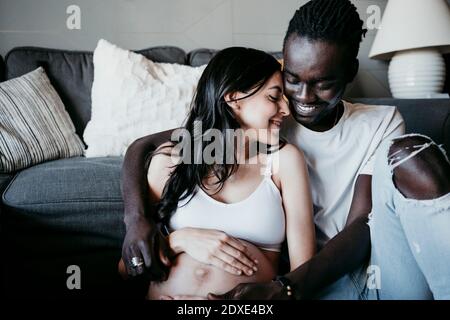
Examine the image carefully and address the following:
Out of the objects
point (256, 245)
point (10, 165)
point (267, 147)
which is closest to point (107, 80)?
point (10, 165)

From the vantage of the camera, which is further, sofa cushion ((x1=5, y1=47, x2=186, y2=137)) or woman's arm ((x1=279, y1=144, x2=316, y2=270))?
sofa cushion ((x1=5, y1=47, x2=186, y2=137))

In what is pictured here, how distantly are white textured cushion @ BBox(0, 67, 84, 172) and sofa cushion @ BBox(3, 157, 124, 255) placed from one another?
14cm

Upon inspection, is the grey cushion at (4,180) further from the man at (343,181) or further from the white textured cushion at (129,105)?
the man at (343,181)

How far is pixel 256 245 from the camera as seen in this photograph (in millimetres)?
876

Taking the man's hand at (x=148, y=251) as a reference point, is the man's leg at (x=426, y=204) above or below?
above

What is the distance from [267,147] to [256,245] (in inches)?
9.0

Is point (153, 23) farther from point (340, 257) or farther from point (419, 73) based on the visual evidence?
point (340, 257)

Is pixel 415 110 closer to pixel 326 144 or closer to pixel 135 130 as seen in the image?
pixel 326 144

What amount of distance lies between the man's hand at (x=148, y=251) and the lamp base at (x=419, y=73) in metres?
1.42

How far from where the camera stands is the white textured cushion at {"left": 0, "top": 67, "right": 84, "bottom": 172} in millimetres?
1318

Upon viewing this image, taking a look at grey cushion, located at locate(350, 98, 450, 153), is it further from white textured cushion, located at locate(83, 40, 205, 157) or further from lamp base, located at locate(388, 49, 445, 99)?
white textured cushion, located at locate(83, 40, 205, 157)

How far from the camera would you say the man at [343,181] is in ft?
2.28

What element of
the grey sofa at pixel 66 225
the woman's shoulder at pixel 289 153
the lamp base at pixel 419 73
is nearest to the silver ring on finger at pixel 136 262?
the grey sofa at pixel 66 225

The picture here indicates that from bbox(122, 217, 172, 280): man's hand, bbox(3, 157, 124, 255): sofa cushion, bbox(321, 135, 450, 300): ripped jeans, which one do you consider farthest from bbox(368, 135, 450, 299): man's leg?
bbox(3, 157, 124, 255): sofa cushion
